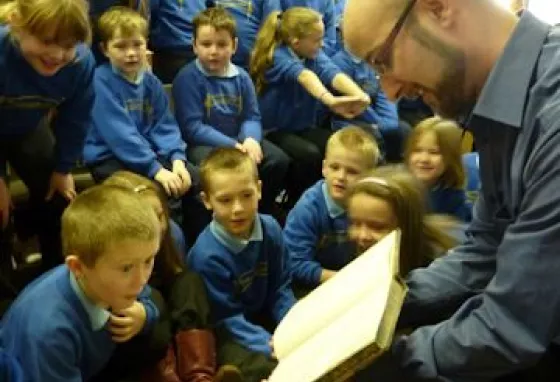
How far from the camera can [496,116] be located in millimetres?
946

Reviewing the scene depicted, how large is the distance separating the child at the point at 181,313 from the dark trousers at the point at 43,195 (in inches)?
10.5

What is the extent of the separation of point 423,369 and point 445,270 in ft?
0.85

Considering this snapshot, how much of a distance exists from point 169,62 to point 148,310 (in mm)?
1425

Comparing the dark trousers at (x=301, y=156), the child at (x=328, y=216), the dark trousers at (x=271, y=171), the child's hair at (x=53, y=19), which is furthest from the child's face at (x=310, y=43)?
the child's hair at (x=53, y=19)

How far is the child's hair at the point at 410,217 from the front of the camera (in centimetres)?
158

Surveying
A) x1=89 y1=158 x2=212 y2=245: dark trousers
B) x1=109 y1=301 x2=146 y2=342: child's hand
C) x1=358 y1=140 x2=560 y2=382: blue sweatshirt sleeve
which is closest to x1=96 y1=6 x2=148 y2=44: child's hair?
x1=89 y1=158 x2=212 y2=245: dark trousers

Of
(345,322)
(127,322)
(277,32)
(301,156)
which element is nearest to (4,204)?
(127,322)

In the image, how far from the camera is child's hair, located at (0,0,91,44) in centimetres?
173

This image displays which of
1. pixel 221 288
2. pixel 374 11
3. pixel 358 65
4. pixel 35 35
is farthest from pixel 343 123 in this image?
pixel 374 11

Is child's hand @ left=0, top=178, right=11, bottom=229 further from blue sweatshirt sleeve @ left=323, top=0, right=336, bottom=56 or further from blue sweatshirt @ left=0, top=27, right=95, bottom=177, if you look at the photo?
blue sweatshirt sleeve @ left=323, top=0, right=336, bottom=56

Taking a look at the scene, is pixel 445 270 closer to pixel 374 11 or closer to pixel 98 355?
pixel 374 11

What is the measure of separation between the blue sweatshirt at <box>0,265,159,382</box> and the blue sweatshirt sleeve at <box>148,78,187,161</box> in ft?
3.21

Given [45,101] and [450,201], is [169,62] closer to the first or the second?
[45,101]

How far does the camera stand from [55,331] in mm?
1335
